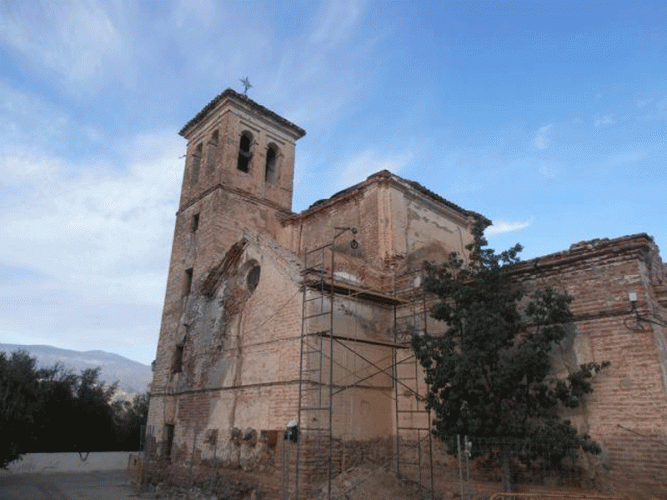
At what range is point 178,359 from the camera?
16.6 meters

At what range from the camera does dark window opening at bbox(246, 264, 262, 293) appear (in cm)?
1368

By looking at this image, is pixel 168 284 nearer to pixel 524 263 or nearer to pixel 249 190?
pixel 249 190

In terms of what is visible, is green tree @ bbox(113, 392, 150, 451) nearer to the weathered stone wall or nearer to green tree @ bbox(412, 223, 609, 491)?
green tree @ bbox(412, 223, 609, 491)

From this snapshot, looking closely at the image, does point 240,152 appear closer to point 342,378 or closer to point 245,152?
point 245,152

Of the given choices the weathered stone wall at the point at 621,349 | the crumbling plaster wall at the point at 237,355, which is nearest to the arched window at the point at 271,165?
the crumbling plaster wall at the point at 237,355

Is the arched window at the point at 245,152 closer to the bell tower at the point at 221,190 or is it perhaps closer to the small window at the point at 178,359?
the bell tower at the point at 221,190

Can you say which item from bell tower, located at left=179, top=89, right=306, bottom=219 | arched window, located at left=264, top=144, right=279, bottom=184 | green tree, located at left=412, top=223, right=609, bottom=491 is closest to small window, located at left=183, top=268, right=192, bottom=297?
bell tower, located at left=179, top=89, right=306, bottom=219

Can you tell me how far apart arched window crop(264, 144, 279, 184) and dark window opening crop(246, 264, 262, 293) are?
740 cm

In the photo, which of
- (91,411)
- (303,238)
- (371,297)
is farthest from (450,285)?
(91,411)

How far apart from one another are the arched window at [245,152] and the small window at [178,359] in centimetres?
740

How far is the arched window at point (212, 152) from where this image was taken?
64.2 ft

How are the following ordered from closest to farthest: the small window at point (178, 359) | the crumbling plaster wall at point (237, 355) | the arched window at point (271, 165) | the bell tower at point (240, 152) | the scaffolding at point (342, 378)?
the scaffolding at point (342, 378) < the crumbling plaster wall at point (237, 355) < the small window at point (178, 359) < the bell tower at point (240, 152) < the arched window at point (271, 165)

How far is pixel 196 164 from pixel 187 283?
19.1ft

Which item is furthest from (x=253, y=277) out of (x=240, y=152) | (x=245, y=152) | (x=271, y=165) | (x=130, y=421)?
(x=130, y=421)
